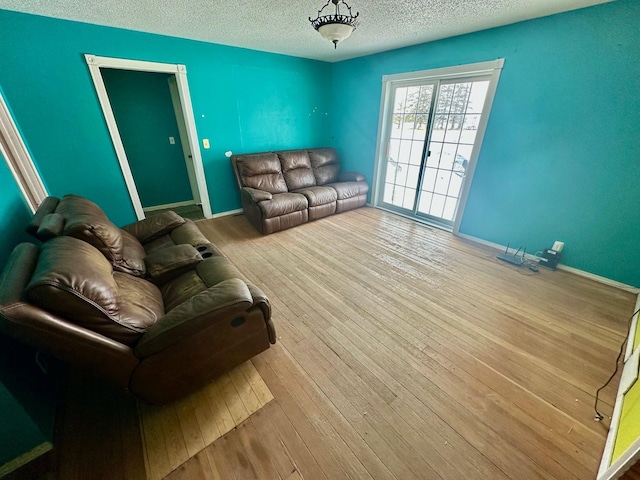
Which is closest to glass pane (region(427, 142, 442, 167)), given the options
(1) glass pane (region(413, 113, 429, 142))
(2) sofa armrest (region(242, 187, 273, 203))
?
(1) glass pane (region(413, 113, 429, 142))

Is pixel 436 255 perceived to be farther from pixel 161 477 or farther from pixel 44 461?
pixel 44 461

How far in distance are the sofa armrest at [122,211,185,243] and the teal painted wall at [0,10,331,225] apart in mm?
1335

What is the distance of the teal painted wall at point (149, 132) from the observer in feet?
12.7

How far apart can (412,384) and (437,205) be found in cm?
297

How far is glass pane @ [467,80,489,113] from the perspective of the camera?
2971 millimetres

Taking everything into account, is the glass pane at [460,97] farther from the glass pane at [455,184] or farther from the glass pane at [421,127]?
the glass pane at [455,184]

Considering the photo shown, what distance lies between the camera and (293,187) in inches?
168

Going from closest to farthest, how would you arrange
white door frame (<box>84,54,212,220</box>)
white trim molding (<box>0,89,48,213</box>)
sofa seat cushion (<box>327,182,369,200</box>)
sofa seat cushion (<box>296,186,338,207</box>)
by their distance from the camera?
white trim molding (<box>0,89,48,213</box>) < white door frame (<box>84,54,212,220</box>) < sofa seat cushion (<box>296,186,338,207</box>) < sofa seat cushion (<box>327,182,369,200</box>)

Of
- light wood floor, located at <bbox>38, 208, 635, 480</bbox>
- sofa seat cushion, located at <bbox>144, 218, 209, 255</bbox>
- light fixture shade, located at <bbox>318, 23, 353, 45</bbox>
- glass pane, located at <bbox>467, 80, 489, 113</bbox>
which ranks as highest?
light fixture shade, located at <bbox>318, 23, 353, 45</bbox>

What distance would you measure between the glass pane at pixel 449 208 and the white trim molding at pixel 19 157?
4762mm

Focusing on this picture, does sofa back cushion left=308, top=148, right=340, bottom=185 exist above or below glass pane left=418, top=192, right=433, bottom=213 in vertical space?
above

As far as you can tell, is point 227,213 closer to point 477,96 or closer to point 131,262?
point 131,262

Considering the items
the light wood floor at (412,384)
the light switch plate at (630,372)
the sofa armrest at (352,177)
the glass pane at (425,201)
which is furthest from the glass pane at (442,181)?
the light switch plate at (630,372)

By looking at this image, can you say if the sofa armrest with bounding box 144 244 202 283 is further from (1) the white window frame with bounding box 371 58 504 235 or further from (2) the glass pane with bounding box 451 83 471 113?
(2) the glass pane with bounding box 451 83 471 113
